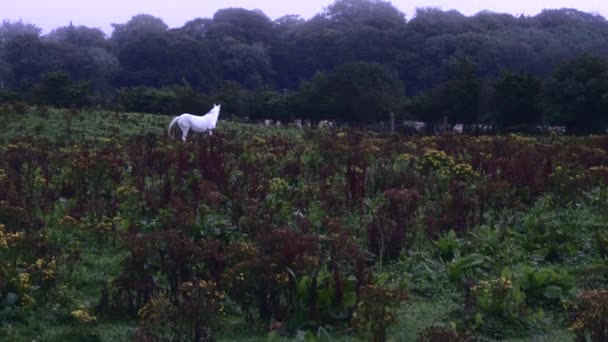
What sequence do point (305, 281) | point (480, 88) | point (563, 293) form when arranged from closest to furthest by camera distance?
point (305, 281)
point (563, 293)
point (480, 88)

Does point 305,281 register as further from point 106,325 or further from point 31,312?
point 31,312

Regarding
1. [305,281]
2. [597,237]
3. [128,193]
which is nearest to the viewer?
[305,281]

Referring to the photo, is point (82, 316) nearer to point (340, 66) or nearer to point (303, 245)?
point (303, 245)

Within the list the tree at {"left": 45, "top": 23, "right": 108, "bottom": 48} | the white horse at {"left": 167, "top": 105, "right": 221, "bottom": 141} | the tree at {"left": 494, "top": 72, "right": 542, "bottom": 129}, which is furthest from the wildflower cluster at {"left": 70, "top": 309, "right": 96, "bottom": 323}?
the tree at {"left": 45, "top": 23, "right": 108, "bottom": 48}

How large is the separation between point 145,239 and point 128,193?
4.51 meters

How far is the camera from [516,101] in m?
32.4

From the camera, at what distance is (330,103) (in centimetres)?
3662

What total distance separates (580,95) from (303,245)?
2536 centimetres

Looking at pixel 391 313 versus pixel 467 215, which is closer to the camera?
pixel 391 313

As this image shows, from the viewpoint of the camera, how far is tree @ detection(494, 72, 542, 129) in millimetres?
32250

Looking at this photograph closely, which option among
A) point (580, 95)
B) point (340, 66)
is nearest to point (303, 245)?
point (580, 95)

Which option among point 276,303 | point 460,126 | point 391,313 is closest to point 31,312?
point 276,303

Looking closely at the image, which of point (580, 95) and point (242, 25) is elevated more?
point (242, 25)

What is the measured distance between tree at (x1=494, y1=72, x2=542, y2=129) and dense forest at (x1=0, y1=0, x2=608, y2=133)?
0.05 m
